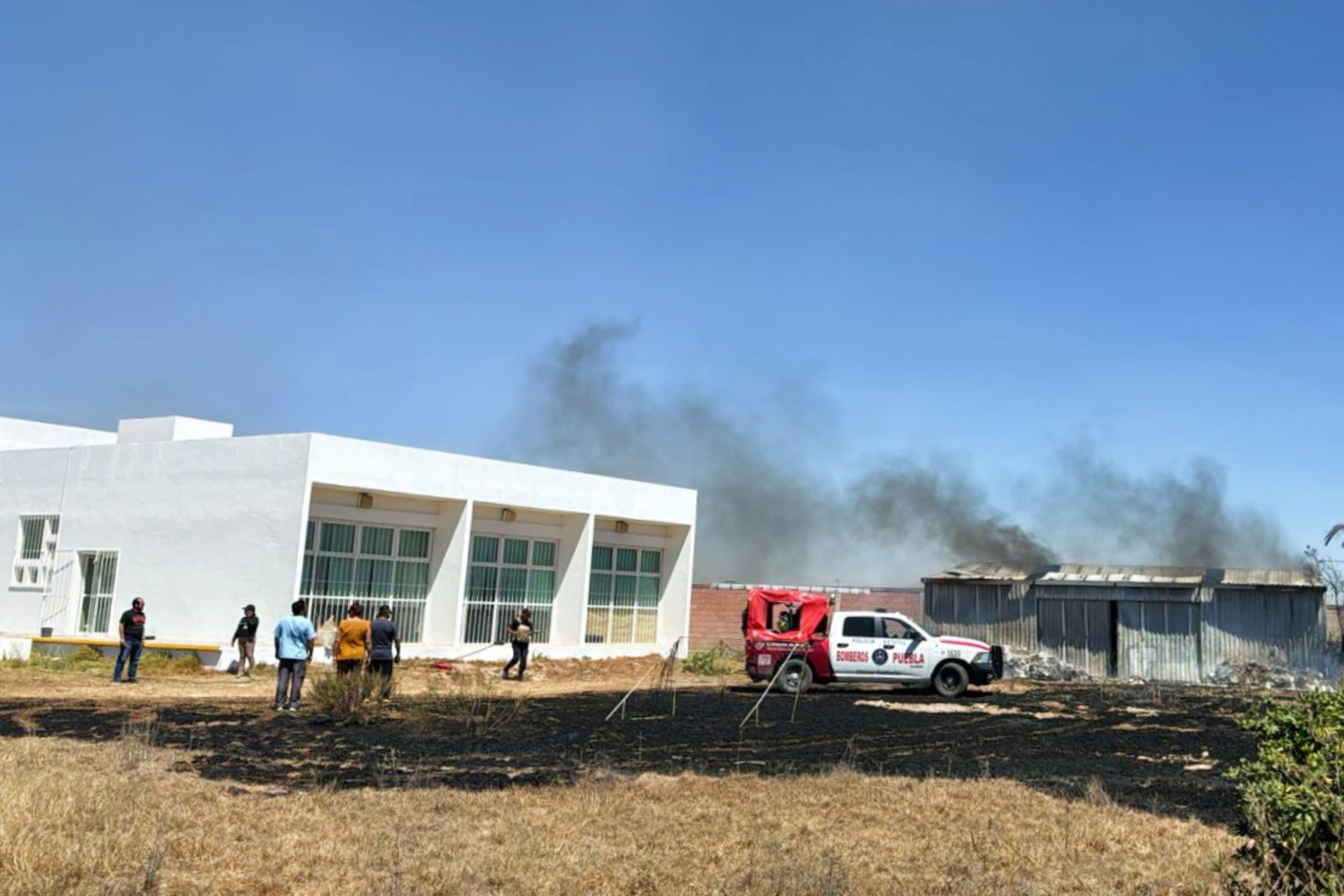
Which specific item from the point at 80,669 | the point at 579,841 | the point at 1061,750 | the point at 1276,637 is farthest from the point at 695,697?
the point at 1276,637

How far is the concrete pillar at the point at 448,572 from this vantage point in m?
26.6

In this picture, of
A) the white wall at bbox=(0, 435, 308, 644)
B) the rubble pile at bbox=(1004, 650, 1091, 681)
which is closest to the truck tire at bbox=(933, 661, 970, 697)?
the rubble pile at bbox=(1004, 650, 1091, 681)

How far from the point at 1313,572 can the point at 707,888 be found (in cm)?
2615

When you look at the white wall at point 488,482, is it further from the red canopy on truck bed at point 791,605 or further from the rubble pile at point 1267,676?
the rubble pile at point 1267,676

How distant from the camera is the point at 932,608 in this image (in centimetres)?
3141

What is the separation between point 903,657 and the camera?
2238 cm

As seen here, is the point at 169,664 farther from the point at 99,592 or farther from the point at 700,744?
the point at 700,744

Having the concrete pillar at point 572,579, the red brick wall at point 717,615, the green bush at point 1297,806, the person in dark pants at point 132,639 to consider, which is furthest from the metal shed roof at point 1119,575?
the green bush at point 1297,806

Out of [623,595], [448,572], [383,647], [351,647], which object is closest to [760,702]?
[383,647]

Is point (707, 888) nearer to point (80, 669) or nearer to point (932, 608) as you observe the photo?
point (80, 669)

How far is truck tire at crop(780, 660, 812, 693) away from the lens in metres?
22.0

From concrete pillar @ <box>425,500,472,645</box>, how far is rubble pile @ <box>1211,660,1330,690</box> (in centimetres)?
1874

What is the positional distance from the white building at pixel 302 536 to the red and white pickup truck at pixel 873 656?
8169 millimetres

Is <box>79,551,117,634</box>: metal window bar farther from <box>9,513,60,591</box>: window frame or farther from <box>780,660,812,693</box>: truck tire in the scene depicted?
<box>780,660,812,693</box>: truck tire
